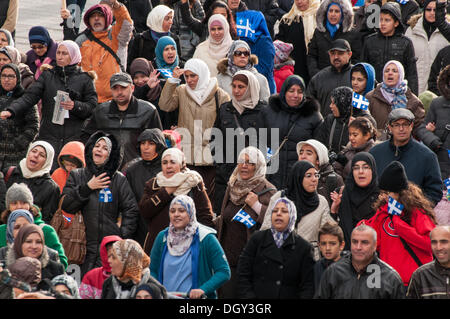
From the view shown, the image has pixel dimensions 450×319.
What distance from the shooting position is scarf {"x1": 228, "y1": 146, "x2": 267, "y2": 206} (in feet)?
37.6

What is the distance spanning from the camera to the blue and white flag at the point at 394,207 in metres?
10.6

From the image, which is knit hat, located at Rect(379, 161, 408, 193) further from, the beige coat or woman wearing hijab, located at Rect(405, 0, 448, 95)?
woman wearing hijab, located at Rect(405, 0, 448, 95)

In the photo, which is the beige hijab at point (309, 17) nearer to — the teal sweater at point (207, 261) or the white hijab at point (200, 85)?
the white hijab at point (200, 85)

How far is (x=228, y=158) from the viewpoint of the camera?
512 inches

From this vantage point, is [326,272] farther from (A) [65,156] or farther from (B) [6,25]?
A: (B) [6,25]

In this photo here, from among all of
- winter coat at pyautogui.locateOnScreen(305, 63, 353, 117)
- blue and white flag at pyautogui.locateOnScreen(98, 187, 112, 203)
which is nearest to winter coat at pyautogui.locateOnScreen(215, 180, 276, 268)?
blue and white flag at pyautogui.locateOnScreen(98, 187, 112, 203)

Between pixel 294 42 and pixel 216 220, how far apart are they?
5383 mm

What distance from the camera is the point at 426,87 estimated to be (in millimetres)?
16172

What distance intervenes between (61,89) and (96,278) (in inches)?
145

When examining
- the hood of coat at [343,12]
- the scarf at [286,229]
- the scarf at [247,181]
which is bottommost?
the scarf at [286,229]

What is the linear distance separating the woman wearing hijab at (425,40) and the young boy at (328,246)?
5.90 metres

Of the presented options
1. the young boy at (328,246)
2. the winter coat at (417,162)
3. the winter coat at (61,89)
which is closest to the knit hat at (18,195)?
the winter coat at (61,89)

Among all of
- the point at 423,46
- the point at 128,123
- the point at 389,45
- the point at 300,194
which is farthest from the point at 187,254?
the point at 423,46
